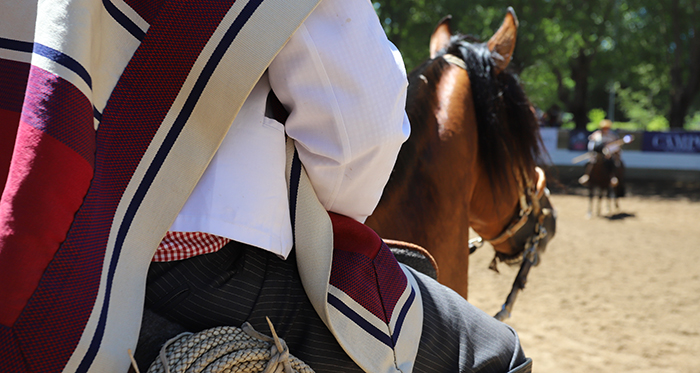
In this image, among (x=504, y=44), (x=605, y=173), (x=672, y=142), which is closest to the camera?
(x=504, y=44)

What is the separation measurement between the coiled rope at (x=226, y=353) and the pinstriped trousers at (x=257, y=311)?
39mm

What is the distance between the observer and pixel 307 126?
987 mm

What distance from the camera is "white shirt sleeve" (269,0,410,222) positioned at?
940 mm

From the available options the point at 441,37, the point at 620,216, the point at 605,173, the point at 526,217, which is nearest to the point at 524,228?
the point at 526,217

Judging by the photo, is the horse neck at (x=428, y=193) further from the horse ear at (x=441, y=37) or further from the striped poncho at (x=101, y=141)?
the striped poncho at (x=101, y=141)

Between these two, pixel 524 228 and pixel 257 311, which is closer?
pixel 257 311

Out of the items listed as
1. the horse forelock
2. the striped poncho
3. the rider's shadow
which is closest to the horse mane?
the horse forelock

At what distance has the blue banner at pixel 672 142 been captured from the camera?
1483 centimetres

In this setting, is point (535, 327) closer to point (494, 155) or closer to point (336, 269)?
point (494, 155)

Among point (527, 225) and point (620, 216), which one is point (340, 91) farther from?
point (620, 216)

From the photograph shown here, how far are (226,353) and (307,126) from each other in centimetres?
42

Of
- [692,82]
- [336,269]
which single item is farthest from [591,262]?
[692,82]

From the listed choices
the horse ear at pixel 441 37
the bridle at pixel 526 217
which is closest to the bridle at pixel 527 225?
the bridle at pixel 526 217

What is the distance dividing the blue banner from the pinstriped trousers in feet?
53.9
